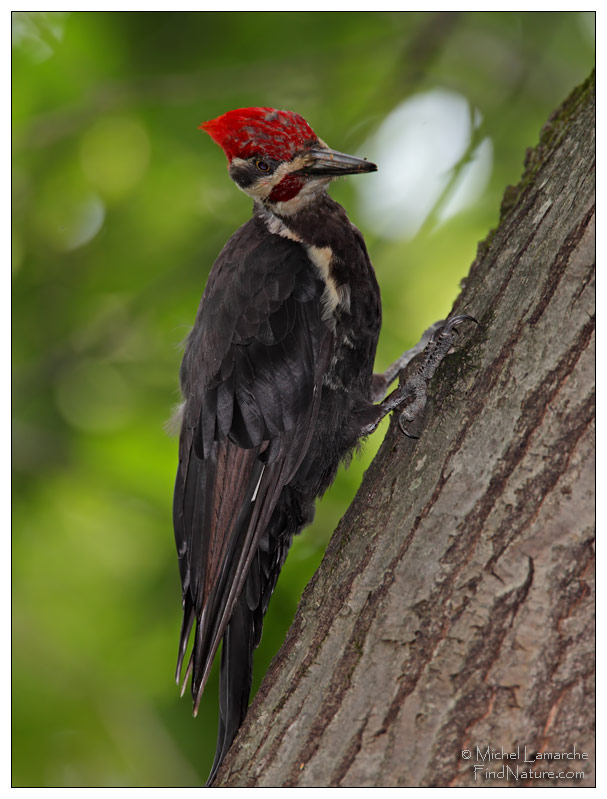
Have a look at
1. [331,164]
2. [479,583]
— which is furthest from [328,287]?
[479,583]

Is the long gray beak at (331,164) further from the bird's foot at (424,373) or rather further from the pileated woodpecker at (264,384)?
the bird's foot at (424,373)

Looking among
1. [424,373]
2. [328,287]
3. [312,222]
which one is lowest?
[424,373]

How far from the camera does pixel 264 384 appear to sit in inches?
87.9

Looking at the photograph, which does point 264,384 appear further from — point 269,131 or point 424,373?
point 269,131

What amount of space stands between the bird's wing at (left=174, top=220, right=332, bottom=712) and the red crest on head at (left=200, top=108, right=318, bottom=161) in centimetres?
32

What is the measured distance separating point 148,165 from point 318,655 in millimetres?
2032

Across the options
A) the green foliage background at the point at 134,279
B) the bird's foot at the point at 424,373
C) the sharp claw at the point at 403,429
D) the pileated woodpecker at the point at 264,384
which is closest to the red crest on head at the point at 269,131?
the pileated woodpecker at the point at 264,384

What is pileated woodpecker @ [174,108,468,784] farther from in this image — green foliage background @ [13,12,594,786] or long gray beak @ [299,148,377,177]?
green foliage background @ [13,12,594,786]

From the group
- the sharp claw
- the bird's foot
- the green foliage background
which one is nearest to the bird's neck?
the green foliage background

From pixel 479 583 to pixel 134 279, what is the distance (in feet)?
6.27

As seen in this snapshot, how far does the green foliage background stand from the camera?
2713 millimetres

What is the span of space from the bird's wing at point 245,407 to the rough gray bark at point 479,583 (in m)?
0.42

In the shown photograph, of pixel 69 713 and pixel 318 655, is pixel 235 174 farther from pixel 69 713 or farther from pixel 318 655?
pixel 69 713

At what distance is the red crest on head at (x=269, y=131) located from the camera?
2.38m
